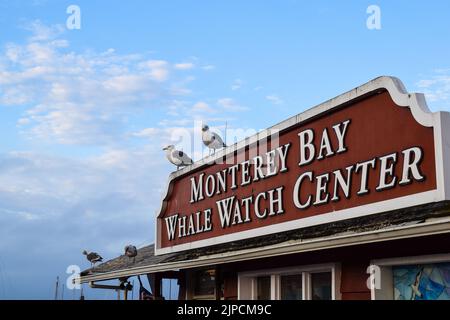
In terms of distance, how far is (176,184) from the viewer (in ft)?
46.2

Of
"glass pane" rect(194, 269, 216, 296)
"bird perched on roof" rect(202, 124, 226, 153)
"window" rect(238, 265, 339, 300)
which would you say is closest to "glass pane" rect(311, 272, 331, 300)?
"window" rect(238, 265, 339, 300)

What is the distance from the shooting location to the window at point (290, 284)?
9680 mm

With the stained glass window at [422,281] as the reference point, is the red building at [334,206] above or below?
above

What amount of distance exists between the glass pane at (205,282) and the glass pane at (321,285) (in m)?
3.07

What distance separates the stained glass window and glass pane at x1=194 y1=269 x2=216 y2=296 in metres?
4.89

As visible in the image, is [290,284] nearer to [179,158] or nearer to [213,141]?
[213,141]

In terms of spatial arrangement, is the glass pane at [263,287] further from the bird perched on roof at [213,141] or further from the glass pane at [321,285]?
the bird perched on roof at [213,141]

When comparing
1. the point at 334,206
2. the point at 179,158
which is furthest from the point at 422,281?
the point at 179,158

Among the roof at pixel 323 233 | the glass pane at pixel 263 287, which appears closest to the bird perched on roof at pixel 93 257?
the roof at pixel 323 233

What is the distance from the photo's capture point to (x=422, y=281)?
8008 mm

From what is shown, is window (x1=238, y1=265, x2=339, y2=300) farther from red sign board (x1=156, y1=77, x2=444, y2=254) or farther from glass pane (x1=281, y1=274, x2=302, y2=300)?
red sign board (x1=156, y1=77, x2=444, y2=254)

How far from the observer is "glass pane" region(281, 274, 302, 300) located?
33.6 feet

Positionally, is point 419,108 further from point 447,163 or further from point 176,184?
point 176,184
